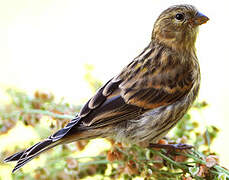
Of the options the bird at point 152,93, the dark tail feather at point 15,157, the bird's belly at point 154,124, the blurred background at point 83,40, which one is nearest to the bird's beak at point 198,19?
the bird at point 152,93

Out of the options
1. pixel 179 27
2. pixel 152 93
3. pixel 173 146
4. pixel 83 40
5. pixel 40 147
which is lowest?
pixel 173 146

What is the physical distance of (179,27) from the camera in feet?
10.9

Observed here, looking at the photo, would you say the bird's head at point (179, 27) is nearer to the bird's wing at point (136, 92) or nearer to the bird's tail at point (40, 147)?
the bird's wing at point (136, 92)

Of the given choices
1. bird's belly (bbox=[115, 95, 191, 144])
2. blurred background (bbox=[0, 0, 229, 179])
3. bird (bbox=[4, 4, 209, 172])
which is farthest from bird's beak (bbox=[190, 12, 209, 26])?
blurred background (bbox=[0, 0, 229, 179])

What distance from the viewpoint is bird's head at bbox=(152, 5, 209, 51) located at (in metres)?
3.24

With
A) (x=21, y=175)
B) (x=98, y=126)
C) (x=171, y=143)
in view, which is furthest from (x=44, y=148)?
(x=171, y=143)

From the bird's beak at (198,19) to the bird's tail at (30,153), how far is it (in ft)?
4.45

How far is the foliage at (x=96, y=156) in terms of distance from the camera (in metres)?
2.60

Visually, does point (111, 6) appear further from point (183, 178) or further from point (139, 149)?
point (183, 178)

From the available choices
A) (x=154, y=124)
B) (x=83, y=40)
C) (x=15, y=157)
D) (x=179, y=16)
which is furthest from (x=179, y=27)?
(x=83, y=40)

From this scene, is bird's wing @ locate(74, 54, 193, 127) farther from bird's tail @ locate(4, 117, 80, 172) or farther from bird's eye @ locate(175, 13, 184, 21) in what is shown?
bird's eye @ locate(175, 13, 184, 21)

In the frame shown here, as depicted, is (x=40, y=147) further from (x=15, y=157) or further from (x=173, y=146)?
(x=173, y=146)

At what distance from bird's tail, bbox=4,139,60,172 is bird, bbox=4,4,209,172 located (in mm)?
67

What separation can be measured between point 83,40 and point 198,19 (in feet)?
13.1
